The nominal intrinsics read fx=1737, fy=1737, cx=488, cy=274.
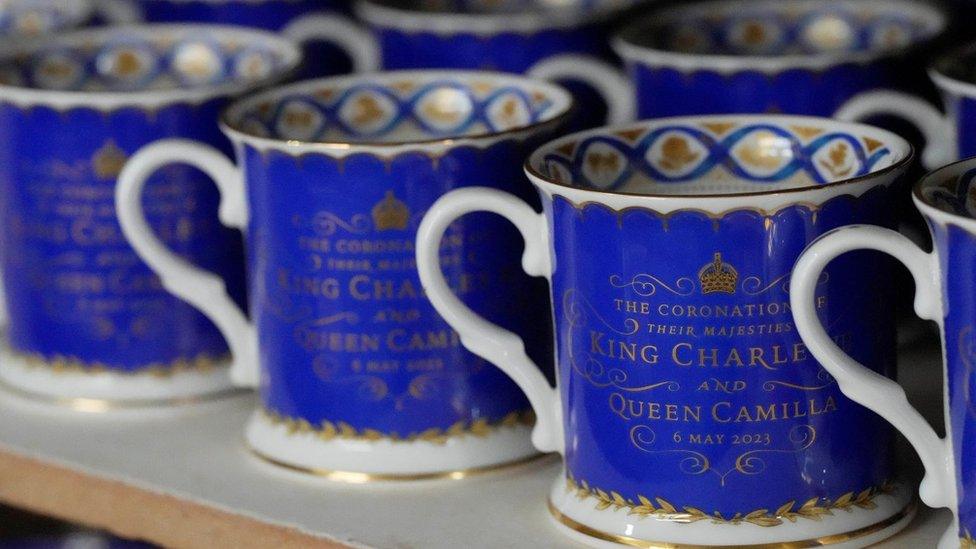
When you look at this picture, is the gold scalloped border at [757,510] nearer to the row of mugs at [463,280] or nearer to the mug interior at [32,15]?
the row of mugs at [463,280]

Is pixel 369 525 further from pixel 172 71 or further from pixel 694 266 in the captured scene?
pixel 172 71

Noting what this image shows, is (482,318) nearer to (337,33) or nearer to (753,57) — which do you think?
(753,57)

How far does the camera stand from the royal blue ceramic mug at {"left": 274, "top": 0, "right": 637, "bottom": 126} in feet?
2.98

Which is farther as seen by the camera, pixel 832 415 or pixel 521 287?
pixel 521 287

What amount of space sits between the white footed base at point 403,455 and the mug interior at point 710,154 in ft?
0.41

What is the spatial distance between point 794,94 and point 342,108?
22 cm

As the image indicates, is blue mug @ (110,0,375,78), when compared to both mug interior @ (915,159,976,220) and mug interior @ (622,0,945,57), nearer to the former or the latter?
mug interior @ (622,0,945,57)

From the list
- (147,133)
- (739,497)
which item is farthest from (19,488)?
(739,497)

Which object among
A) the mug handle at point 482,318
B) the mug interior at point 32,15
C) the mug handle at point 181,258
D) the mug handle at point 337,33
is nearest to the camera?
the mug handle at point 482,318

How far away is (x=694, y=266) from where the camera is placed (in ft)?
2.04

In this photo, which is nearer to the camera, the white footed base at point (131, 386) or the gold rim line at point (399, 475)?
the gold rim line at point (399, 475)

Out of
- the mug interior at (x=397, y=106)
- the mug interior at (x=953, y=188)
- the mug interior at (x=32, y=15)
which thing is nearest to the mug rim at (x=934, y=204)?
the mug interior at (x=953, y=188)

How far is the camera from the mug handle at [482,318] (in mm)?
674

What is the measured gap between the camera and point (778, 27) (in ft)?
3.25
